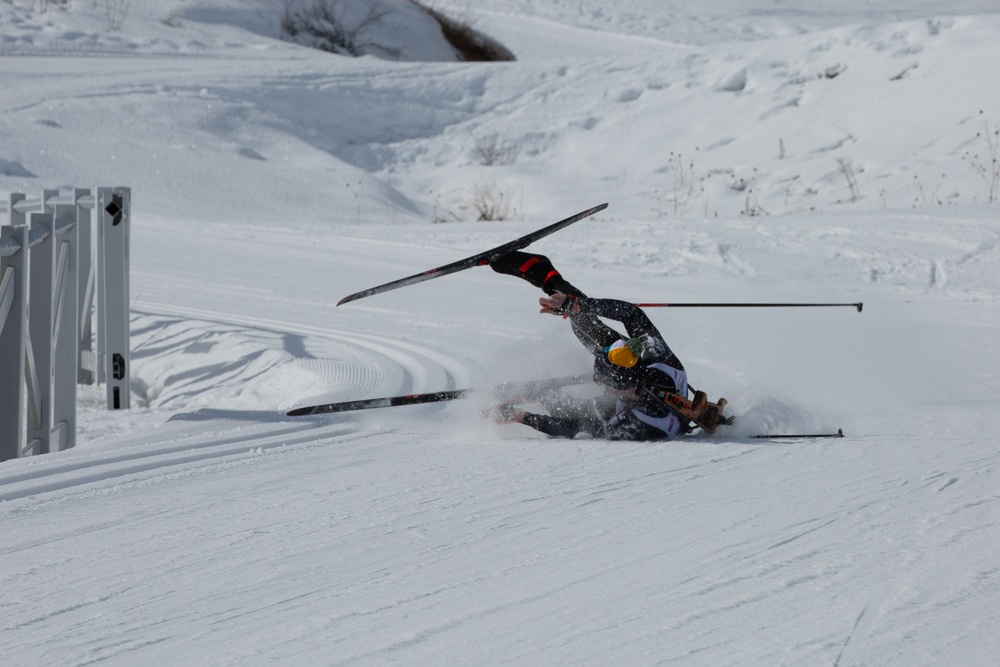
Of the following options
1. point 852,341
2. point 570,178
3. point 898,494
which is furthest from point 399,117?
point 898,494

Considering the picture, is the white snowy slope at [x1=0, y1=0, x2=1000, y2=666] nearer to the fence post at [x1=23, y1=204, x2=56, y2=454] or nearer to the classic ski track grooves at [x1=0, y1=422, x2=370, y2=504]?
the classic ski track grooves at [x1=0, y1=422, x2=370, y2=504]

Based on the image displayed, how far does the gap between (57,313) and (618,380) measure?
11.6ft

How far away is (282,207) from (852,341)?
9.47m

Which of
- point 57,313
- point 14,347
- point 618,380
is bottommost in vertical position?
point 618,380

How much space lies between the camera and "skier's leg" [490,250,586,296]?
6.07 metres

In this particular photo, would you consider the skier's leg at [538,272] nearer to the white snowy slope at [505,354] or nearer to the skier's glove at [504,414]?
the skier's glove at [504,414]

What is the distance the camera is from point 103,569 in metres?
3.96

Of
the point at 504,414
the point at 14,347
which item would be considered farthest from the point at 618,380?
the point at 14,347

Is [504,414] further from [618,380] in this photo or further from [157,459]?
[157,459]

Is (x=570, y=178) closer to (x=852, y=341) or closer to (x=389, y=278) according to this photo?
(x=389, y=278)

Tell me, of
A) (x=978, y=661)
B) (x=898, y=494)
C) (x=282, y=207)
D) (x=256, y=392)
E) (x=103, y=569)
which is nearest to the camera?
(x=978, y=661)

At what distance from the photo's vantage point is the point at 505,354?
733cm

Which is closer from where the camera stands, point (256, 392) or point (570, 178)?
point (256, 392)

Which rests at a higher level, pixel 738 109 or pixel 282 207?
pixel 738 109
